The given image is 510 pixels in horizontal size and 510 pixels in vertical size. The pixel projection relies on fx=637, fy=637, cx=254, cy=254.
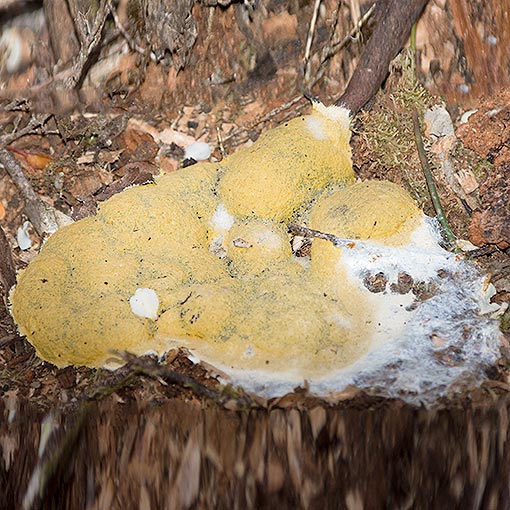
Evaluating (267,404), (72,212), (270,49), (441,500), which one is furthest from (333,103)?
(441,500)

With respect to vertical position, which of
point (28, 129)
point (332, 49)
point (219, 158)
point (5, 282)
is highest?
point (332, 49)

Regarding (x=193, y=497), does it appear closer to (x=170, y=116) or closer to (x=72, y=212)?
(x=72, y=212)

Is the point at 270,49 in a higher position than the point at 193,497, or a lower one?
higher

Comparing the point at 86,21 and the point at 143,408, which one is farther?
the point at 86,21

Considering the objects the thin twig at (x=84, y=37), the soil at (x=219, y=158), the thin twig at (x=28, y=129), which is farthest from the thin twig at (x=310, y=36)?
the thin twig at (x=28, y=129)

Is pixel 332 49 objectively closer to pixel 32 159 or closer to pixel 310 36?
pixel 310 36

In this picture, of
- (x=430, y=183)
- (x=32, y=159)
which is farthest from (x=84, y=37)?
(x=430, y=183)

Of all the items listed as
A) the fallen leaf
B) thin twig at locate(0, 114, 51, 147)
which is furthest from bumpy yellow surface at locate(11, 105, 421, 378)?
thin twig at locate(0, 114, 51, 147)

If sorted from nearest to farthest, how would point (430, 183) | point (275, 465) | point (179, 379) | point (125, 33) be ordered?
point (275, 465), point (179, 379), point (430, 183), point (125, 33)
